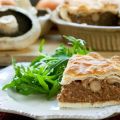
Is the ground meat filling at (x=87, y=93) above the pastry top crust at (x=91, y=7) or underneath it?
above

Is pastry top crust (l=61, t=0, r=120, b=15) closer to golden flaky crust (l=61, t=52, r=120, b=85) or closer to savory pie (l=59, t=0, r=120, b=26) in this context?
savory pie (l=59, t=0, r=120, b=26)

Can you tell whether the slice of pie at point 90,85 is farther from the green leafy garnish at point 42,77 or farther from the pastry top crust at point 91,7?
the pastry top crust at point 91,7

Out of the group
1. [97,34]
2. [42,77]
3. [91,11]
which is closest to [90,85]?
[42,77]

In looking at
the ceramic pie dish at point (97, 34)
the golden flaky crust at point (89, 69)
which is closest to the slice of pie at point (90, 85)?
the golden flaky crust at point (89, 69)

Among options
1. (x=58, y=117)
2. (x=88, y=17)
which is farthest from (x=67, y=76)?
(x=88, y=17)

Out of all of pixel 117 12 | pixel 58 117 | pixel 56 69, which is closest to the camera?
pixel 58 117

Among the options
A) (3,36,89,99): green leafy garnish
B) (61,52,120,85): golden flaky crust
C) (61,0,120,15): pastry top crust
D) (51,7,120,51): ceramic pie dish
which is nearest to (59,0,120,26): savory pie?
(61,0,120,15): pastry top crust

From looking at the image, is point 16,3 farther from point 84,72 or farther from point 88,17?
point 84,72
